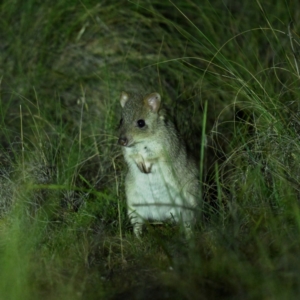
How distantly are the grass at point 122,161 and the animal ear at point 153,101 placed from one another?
1.38 ft

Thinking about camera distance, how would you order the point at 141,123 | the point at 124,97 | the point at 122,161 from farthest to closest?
the point at 122,161 < the point at 124,97 < the point at 141,123

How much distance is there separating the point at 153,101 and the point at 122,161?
0.95 meters

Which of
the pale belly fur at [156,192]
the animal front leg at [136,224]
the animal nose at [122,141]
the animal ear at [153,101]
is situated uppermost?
the animal ear at [153,101]

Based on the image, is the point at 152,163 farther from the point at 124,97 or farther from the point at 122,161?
the point at 122,161

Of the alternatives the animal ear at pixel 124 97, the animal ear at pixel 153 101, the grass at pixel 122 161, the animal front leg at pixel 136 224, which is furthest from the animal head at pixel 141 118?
the animal front leg at pixel 136 224

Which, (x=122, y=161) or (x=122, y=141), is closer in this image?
(x=122, y=141)

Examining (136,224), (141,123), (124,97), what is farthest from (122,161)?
(136,224)

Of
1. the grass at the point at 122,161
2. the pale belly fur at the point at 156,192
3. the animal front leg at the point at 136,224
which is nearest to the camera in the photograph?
the grass at the point at 122,161

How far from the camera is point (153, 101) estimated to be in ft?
19.5

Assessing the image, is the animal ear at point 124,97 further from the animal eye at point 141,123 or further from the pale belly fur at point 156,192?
the pale belly fur at point 156,192

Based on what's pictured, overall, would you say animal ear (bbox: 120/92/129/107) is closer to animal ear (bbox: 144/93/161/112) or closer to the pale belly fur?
animal ear (bbox: 144/93/161/112)

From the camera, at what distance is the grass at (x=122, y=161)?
4.45 metres

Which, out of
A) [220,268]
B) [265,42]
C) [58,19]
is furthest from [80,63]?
[220,268]

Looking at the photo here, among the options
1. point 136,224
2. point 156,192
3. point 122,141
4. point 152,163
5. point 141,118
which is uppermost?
point 141,118
